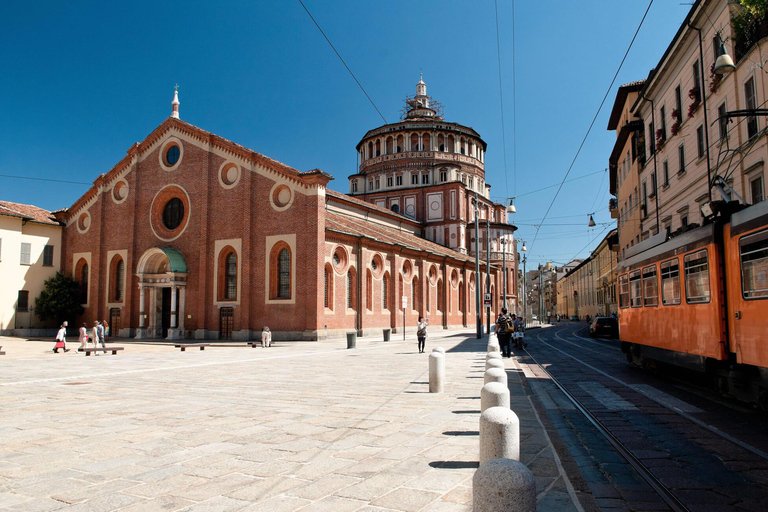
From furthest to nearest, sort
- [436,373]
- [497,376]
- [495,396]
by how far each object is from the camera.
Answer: [436,373] < [497,376] < [495,396]

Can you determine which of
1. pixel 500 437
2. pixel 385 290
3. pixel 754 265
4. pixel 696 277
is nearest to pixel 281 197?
pixel 385 290

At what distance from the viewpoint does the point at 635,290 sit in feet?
46.2

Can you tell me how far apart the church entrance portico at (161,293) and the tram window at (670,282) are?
28.7 metres

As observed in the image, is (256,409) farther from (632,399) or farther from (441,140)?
(441,140)

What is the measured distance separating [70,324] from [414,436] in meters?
39.6

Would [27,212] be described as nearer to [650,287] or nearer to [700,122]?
[650,287]

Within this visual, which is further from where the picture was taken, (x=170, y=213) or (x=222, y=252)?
(x=170, y=213)

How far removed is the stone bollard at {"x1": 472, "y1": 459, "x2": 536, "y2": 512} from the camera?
118 inches

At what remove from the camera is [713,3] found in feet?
61.3

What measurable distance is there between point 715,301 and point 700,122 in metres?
15.3

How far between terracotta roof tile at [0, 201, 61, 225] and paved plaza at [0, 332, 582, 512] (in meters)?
29.8

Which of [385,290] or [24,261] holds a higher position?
[24,261]

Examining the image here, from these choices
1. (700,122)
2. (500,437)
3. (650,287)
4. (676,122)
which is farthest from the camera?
(676,122)

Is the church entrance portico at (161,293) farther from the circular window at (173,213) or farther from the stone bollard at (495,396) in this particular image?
the stone bollard at (495,396)
